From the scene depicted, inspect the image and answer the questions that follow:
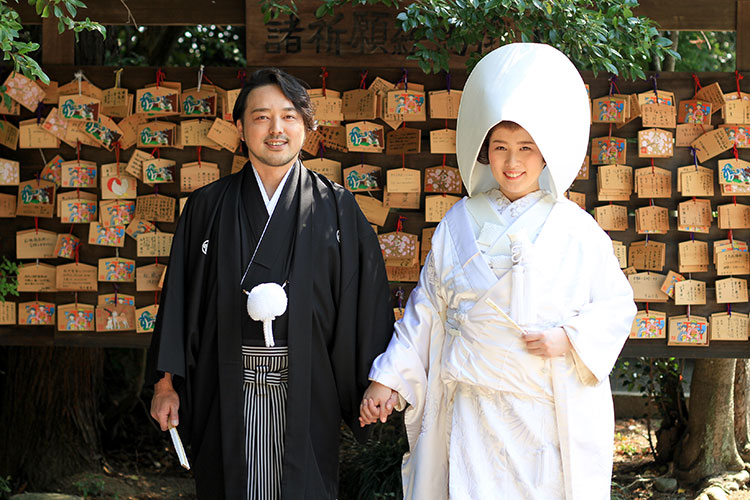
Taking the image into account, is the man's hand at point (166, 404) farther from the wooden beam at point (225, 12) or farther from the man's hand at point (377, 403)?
the wooden beam at point (225, 12)

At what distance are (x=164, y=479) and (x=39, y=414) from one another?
97 cm

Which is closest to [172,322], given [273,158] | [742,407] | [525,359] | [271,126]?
[273,158]

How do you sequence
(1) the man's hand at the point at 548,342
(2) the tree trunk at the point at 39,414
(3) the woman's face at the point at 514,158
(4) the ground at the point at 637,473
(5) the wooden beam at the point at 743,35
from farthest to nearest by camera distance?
(2) the tree trunk at the point at 39,414 < (4) the ground at the point at 637,473 < (5) the wooden beam at the point at 743,35 < (3) the woman's face at the point at 514,158 < (1) the man's hand at the point at 548,342

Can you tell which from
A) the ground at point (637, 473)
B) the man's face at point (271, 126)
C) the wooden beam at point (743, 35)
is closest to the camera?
the man's face at point (271, 126)

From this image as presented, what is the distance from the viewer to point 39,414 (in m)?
5.12

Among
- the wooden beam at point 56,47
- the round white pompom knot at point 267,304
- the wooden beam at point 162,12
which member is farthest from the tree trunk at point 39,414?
the round white pompom knot at point 267,304

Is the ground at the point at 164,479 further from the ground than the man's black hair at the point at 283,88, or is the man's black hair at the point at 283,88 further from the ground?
the man's black hair at the point at 283,88

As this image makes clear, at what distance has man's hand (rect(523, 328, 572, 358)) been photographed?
9.00 feet

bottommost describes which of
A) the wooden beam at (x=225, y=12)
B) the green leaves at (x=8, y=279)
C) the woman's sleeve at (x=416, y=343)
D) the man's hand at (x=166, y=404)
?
the man's hand at (x=166, y=404)

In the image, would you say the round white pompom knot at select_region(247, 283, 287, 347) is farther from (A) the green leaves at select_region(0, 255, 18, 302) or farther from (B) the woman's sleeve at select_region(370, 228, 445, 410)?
(A) the green leaves at select_region(0, 255, 18, 302)

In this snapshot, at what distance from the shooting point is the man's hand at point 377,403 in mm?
2992

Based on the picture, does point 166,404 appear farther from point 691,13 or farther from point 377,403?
point 691,13

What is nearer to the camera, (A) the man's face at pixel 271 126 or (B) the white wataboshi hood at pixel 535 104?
(B) the white wataboshi hood at pixel 535 104

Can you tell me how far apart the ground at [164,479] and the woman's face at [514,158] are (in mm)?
2715
